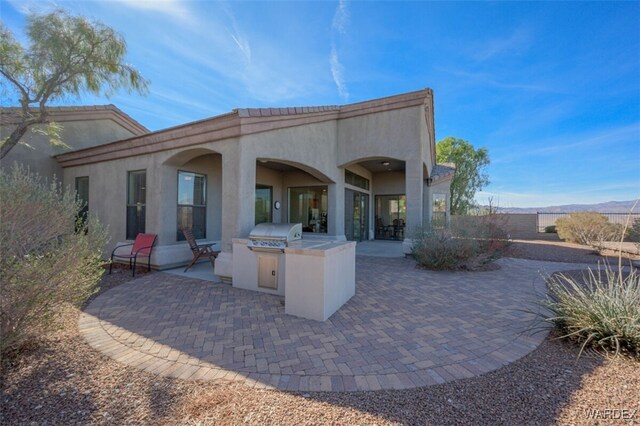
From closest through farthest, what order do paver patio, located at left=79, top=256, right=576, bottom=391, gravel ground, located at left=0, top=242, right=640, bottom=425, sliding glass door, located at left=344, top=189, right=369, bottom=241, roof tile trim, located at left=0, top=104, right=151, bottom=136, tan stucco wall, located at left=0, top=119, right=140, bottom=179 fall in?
gravel ground, located at left=0, top=242, right=640, bottom=425
paver patio, located at left=79, top=256, right=576, bottom=391
roof tile trim, located at left=0, top=104, right=151, bottom=136
tan stucco wall, located at left=0, top=119, right=140, bottom=179
sliding glass door, located at left=344, top=189, right=369, bottom=241

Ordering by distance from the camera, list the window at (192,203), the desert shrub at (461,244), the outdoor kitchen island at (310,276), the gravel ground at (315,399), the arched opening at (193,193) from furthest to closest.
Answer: the window at (192,203) < the desert shrub at (461,244) < the arched opening at (193,193) < the outdoor kitchen island at (310,276) < the gravel ground at (315,399)

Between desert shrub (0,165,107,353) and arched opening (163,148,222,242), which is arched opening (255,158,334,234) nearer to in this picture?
arched opening (163,148,222,242)

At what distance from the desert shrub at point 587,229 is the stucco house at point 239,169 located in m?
6.91

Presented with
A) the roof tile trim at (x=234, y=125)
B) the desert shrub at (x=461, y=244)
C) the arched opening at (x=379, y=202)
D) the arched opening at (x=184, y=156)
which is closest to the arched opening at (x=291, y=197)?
the arched opening at (x=379, y=202)

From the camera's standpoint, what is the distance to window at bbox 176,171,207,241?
7834mm

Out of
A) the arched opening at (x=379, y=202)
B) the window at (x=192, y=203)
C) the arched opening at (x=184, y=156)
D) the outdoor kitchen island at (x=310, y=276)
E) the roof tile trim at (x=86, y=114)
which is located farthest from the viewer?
the arched opening at (x=379, y=202)

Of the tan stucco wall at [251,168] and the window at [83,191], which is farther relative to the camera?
the window at [83,191]

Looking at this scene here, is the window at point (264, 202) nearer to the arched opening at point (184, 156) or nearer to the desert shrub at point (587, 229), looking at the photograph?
the arched opening at point (184, 156)

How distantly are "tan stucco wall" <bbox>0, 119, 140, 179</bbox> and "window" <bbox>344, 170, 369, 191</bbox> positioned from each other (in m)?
10.5

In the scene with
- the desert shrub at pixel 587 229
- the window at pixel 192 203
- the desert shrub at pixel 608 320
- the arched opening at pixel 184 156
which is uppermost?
the arched opening at pixel 184 156

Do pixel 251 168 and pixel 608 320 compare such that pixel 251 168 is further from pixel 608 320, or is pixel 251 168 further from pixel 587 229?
pixel 587 229

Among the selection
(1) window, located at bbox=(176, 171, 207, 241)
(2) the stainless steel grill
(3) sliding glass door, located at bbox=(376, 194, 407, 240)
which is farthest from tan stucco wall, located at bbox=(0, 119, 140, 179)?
(3) sliding glass door, located at bbox=(376, 194, 407, 240)

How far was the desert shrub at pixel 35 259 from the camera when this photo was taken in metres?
2.68

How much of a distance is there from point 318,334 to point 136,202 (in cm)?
741
